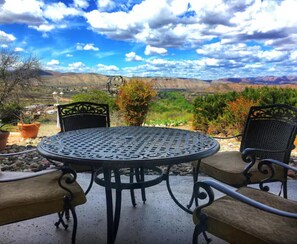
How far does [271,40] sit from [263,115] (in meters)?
3.32

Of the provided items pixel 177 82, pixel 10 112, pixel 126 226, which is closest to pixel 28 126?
pixel 10 112

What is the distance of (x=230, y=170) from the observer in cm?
207

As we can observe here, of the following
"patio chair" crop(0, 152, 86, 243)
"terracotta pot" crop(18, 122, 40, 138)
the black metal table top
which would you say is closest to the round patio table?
the black metal table top

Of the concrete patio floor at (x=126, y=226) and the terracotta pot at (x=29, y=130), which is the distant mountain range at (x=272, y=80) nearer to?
the concrete patio floor at (x=126, y=226)

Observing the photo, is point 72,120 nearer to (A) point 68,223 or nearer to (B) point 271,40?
(A) point 68,223

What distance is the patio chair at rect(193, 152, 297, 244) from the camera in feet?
4.01

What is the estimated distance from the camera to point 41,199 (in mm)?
1565

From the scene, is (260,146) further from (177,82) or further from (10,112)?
(177,82)

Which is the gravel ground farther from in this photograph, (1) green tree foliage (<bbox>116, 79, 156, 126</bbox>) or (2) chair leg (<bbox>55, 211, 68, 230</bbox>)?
(1) green tree foliage (<bbox>116, 79, 156, 126</bbox>)

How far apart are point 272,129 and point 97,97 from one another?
4400 mm

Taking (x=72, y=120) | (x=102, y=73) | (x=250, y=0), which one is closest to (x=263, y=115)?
(x=72, y=120)

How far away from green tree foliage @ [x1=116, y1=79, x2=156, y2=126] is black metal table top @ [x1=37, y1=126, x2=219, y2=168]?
338cm

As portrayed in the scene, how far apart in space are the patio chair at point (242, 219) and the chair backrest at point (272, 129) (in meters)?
0.81

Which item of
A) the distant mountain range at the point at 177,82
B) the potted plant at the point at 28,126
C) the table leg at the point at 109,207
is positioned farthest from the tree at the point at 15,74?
the table leg at the point at 109,207
